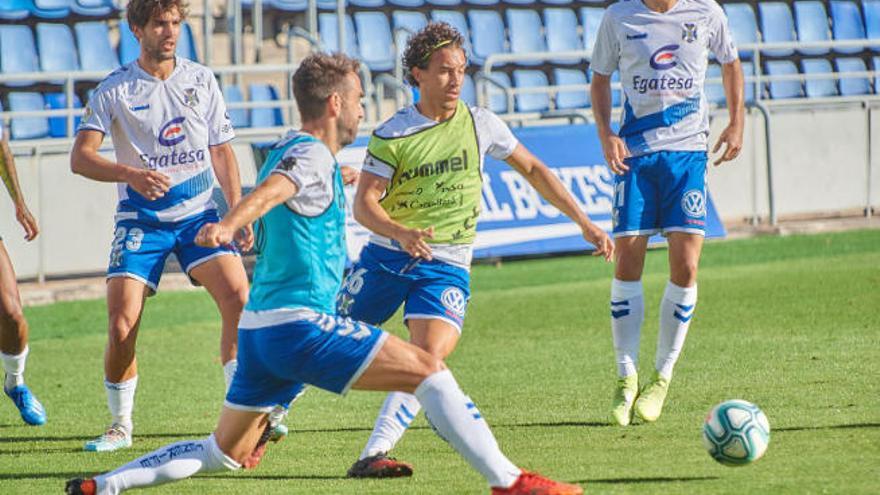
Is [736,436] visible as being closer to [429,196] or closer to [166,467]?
[429,196]

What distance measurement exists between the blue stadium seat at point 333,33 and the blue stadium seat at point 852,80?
325 inches

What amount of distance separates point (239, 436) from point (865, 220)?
48.7 ft

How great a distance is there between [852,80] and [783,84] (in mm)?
1483

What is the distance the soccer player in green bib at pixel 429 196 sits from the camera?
23.6 ft

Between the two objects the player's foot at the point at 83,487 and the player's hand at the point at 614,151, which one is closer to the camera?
the player's foot at the point at 83,487

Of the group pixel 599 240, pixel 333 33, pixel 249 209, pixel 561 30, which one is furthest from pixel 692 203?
pixel 561 30

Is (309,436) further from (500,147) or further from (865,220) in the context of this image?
(865,220)

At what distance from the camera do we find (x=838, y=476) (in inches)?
257

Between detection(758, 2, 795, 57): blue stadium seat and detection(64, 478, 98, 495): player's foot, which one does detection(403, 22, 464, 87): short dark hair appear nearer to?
detection(64, 478, 98, 495): player's foot

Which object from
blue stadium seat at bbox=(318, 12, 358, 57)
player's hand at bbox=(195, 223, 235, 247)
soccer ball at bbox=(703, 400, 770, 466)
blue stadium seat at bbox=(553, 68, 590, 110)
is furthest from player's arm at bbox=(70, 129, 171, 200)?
blue stadium seat at bbox=(553, 68, 590, 110)

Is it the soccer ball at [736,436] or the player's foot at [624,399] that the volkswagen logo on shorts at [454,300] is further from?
the player's foot at [624,399]

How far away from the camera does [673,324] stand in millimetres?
8617

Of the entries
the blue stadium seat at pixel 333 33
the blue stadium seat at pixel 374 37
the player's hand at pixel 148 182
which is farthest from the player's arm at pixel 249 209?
the blue stadium seat at pixel 374 37

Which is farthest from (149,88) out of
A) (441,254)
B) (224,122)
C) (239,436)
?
(239,436)
